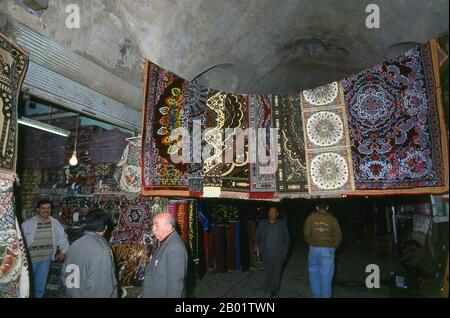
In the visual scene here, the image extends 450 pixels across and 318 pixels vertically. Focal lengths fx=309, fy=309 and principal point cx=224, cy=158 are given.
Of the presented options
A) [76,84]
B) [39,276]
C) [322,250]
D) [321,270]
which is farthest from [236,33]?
[39,276]

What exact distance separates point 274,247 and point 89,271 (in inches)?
146

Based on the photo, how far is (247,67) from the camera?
6.52 metres

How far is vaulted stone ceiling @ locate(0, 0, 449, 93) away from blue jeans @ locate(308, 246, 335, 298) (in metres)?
3.53

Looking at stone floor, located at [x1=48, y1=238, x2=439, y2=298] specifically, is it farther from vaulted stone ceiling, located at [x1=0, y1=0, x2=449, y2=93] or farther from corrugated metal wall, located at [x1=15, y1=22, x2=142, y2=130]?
vaulted stone ceiling, located at [x1=0, y1=0, x2=449, y2=93]

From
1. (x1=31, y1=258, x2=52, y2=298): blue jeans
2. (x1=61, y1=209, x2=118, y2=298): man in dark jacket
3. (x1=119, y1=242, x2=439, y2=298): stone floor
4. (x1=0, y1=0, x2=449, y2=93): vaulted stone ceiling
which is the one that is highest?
(x1=0, y1=0, x2=449, y2=93): vaulted stone ceiling

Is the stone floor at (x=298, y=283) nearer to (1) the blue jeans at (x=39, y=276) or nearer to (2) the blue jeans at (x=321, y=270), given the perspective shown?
(2) the blue jeans at (x=321, y=270)

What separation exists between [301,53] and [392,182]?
210 inches

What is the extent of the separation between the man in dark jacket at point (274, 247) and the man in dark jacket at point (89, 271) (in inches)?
133

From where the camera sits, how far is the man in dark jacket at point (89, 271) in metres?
3.11

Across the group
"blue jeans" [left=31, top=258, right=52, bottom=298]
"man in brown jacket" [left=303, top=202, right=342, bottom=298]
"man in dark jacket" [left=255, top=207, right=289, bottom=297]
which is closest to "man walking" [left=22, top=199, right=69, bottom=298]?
"blue jeans" [left=31, top=258, right=52, bottom=298]

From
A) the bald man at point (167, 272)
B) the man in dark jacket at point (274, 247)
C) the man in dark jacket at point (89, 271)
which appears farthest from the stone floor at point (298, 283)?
the bald man at point (167, 272)

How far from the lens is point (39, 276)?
5.13m

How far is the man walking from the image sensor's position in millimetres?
5070
